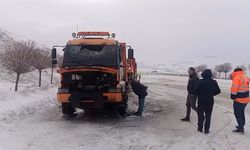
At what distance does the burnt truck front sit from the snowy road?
2.29ft

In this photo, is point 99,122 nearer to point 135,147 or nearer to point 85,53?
point 85,53

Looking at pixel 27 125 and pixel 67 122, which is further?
pixel 67 122

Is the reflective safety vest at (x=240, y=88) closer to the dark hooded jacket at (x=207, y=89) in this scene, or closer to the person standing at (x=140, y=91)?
the dark hooded jacket at (x=207, y=89)

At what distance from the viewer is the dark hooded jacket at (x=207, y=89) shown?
1035 centimetres

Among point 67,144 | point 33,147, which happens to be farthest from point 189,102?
point 33,147

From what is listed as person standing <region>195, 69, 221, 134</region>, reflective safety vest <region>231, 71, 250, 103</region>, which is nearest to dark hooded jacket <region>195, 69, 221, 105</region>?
person standing <region>195, 69, 221, 134</region>

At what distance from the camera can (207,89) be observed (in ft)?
33.9

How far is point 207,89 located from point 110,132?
9.59 ft

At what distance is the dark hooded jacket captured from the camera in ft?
34.0

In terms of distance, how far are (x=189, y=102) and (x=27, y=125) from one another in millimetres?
5204

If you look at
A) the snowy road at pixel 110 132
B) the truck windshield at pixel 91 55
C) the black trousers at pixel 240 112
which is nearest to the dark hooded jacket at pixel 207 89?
the black trousers at pixel 240 112

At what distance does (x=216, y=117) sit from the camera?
13.6 meters

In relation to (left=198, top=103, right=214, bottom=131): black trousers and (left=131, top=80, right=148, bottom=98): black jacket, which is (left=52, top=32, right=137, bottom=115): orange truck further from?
(left=198, top=103, right=214, bottom=131): black trousers

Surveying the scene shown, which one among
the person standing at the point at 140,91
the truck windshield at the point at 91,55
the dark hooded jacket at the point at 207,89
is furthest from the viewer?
the person standing at the point at 140,91
